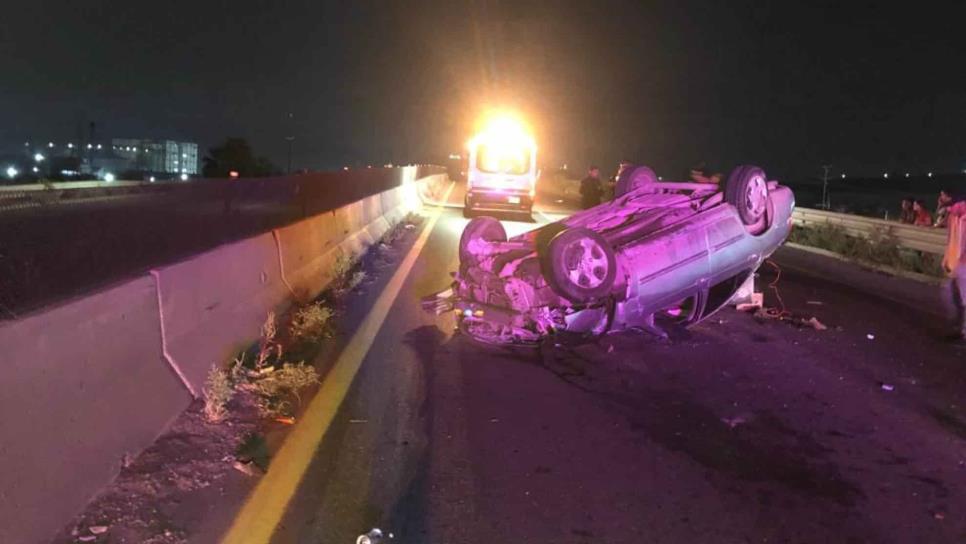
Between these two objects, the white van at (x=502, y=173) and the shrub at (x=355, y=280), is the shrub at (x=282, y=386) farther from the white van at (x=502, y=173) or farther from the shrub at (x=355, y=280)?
the white van at (x=502, y=173)

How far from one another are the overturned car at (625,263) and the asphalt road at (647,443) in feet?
1.17

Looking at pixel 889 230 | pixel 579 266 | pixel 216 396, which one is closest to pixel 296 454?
pixel 216 396

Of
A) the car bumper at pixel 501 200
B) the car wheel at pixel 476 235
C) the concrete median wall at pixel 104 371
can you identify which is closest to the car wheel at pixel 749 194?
the car wheel at pixel 476 235

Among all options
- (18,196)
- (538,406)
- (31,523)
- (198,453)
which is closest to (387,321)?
(538,406)

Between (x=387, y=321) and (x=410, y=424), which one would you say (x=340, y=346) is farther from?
(x=410, y=424)

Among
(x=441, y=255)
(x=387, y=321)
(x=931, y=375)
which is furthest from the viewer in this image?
(x=441, y=255)

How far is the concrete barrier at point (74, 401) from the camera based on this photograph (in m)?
3.70

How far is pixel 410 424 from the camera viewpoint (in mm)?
6062

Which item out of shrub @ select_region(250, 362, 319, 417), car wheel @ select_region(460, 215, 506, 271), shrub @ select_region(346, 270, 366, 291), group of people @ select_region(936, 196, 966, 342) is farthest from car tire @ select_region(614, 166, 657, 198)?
shrub @ select_region(250, 362, 319, 417)

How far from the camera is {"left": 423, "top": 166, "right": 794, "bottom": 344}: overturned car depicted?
7.85 m

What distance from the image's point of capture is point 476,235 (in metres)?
9.45

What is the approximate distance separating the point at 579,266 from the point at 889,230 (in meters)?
10.9

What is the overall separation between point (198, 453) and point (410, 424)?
4.88 ft

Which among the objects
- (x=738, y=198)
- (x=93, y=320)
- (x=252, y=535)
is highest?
(x=738, y=198)
